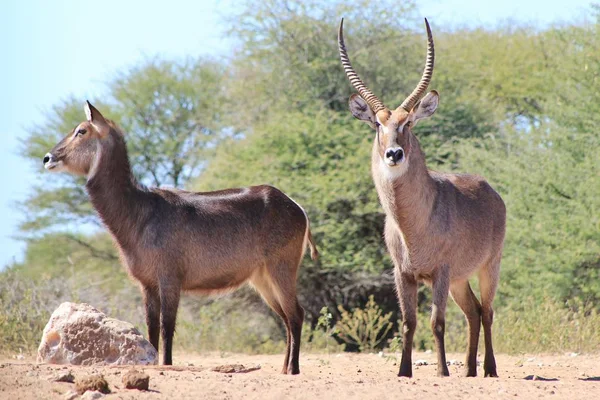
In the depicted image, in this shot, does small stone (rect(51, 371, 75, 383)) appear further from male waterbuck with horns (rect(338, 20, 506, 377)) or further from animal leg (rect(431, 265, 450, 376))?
animal leg (rect(431, 265, 450, 376))

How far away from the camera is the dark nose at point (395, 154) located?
751 cm

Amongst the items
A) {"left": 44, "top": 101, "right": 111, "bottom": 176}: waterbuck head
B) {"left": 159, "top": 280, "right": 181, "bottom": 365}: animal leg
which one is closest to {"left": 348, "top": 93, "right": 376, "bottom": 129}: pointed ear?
{"left": 159, "top": 280, "right": 181, "bottom": 365}: animal leg

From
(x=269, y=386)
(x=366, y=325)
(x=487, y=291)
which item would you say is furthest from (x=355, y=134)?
(x=269, y=386)

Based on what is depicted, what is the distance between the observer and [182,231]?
8.58 meters

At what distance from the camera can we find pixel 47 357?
26.1 ft

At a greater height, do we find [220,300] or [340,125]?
[340,125]

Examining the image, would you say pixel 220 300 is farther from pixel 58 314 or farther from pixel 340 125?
pixel 58 314

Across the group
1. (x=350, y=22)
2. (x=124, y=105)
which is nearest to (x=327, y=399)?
(x=350, y=22)

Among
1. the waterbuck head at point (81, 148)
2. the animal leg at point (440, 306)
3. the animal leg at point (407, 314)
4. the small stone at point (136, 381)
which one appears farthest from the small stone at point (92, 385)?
the waterbuck head at point (81, 148)

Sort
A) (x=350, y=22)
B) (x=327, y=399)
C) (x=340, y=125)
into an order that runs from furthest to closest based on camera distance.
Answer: (x=350, y=22)
(x=340, y=125)
(x=327, y=399)

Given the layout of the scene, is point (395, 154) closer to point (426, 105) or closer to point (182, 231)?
point (426, 105)

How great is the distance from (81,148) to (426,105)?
3056 millimetres

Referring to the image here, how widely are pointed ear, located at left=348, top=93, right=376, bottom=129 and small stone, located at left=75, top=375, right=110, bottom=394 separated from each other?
3178 millimetres

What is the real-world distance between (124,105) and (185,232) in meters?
20.9
